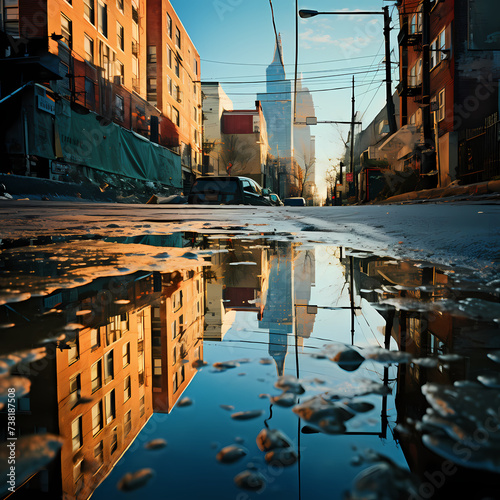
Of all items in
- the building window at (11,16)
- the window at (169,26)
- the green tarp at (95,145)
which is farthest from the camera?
the window at (169,26)

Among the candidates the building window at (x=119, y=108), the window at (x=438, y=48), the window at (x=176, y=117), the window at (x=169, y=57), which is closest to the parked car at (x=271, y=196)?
the building window at (x=119, y=108)

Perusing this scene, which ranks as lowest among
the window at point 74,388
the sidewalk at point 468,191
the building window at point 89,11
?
the window at point 74,388

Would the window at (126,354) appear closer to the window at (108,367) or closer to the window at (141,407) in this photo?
the window at (108,367)

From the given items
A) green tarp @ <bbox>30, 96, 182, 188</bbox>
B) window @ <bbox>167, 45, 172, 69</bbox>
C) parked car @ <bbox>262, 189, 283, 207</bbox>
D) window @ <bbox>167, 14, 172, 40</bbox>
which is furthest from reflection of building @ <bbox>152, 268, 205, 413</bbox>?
window @ <bbox>167, 14, 172, 40</bbox>

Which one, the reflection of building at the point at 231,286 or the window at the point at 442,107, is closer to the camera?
the reflection of building at the point at 231,286

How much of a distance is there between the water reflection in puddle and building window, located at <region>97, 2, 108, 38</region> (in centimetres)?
2151

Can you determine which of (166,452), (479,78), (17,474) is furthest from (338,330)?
(479,78)

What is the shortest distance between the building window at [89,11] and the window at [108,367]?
20630mm

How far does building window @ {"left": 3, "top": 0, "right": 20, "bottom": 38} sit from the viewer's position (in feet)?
48.0

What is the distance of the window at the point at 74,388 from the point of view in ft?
2.31

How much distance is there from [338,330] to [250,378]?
435 millimetres

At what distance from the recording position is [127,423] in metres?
0.65

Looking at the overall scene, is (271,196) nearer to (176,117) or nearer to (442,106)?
(442,106)

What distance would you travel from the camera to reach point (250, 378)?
803 millimetres
